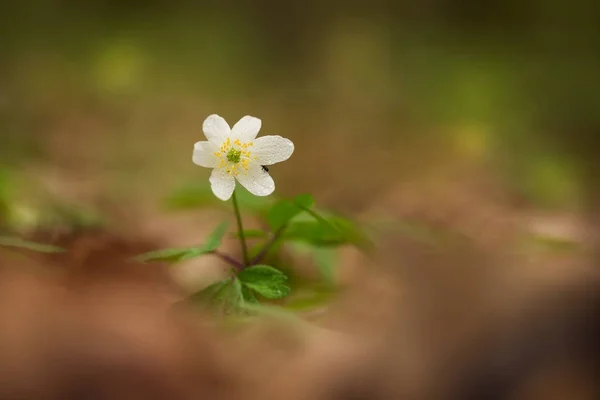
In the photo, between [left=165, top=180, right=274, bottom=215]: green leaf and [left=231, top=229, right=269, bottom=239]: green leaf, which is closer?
[left=231, top=229, right=269, bottom=239]: green leaf

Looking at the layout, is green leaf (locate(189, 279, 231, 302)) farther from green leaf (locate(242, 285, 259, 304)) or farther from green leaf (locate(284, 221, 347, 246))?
green leaf (locate(284, 221, 347, 246))

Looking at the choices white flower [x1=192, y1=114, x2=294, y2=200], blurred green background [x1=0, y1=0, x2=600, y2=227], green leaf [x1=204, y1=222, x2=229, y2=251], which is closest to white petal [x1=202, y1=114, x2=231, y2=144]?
white flower [x1=192, y1=114, x2=294, y2=200]

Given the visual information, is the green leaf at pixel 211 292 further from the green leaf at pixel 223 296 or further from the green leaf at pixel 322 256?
the green leaf at pixel 322 256

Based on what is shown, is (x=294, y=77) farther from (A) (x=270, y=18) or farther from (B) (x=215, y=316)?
(B) (x=215, y=316)

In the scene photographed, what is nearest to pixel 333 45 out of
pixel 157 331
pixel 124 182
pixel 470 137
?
pixel 470 137

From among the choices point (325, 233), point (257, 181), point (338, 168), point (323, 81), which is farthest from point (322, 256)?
point (323, 81)

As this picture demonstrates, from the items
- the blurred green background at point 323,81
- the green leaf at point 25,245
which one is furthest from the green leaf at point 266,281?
the blurred green background at point 323,81
